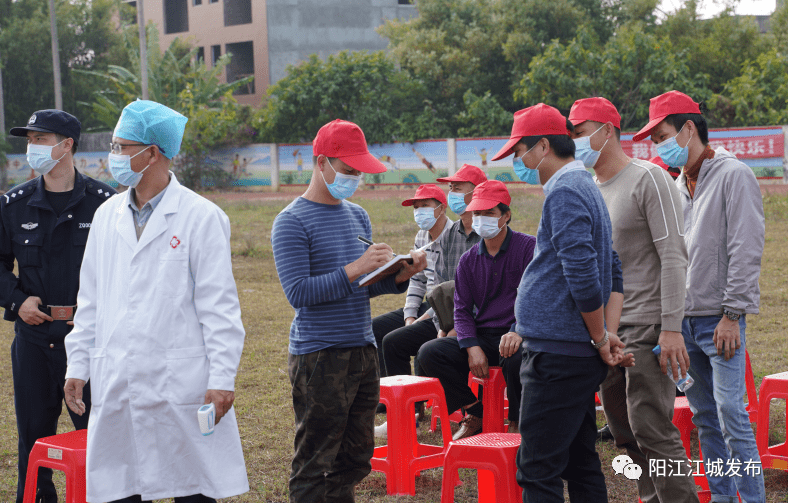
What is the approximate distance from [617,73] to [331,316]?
2336 cm

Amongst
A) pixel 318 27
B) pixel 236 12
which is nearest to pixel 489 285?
pixel 318 27

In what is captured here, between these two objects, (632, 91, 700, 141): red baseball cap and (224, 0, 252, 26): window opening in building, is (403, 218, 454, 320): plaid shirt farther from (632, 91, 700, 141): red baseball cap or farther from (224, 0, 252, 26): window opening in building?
(224, 0, 252, 26): window opening in building

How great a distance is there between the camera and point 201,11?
34844 millimetres

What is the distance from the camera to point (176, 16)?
36.9 meters

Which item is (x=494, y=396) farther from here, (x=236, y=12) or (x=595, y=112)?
(x=236, y=12)

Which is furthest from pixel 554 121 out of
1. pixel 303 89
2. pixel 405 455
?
pixel 303 89

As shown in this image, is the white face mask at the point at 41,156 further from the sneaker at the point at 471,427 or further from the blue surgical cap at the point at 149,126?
the sneaker at the point at 471,427

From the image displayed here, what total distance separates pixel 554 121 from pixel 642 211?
64cm

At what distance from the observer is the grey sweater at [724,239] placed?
3377 millimetres

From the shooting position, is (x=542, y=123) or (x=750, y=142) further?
(x=750, y=142)

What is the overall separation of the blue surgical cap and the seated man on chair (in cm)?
213

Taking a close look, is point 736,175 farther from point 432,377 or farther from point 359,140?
point 432,377

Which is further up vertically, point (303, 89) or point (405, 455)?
point (303, 89)

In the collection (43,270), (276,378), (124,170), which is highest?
(124,170)
